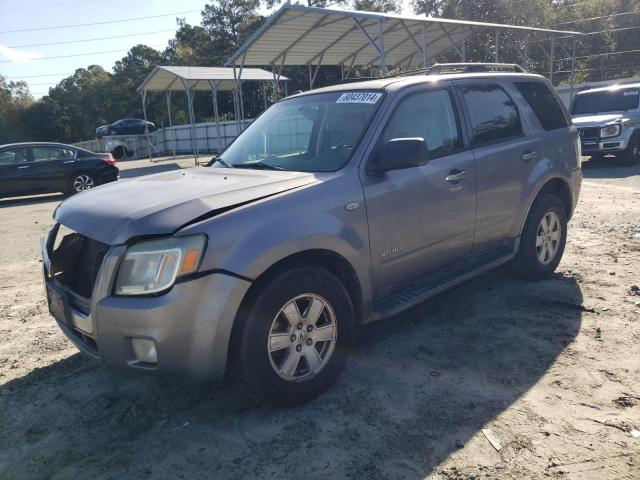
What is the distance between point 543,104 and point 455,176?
1.77 metres

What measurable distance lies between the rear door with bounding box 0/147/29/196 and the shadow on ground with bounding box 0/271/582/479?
10.6 metres

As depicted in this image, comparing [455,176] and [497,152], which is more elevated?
[497,152]

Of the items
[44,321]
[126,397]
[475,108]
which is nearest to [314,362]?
[126,397]

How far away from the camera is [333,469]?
2.56 m

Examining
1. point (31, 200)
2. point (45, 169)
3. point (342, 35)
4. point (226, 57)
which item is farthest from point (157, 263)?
point (226, 57)

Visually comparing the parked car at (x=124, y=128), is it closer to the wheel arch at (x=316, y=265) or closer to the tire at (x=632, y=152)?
the tire at (x=632, y=152)

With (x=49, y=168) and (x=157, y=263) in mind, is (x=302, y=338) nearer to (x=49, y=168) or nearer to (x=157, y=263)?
(x=157, y=263)

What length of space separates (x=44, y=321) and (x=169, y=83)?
23890 millimetres

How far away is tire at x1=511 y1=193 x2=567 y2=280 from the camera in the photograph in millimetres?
4758

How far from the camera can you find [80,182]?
13.6m

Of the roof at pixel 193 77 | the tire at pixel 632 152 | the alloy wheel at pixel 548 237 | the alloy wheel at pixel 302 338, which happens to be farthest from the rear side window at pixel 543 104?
the roof at pixel 193 77

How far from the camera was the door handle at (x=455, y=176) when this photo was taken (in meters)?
3.88

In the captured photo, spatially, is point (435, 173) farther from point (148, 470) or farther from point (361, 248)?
point (148, 470)

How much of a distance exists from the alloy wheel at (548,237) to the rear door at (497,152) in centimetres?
52
